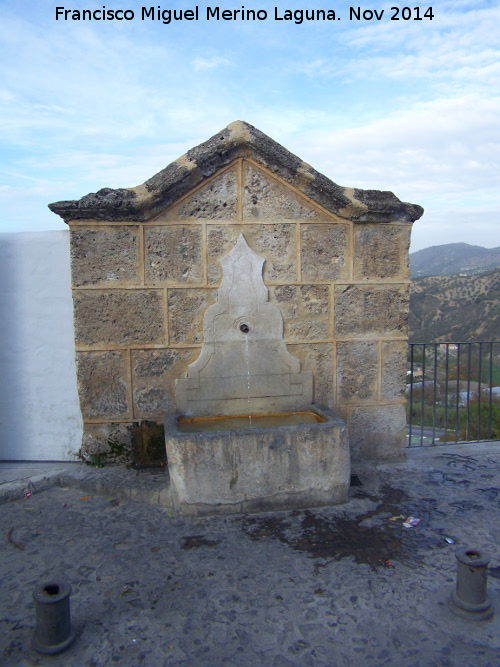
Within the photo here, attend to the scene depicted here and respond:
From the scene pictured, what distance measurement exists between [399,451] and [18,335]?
12.9ft

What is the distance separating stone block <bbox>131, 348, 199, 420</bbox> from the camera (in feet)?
15.2

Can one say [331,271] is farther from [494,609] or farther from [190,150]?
[494,609]

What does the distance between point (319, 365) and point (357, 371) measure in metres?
0.39

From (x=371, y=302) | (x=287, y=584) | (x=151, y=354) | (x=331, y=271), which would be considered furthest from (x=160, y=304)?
(x=287, y=584)

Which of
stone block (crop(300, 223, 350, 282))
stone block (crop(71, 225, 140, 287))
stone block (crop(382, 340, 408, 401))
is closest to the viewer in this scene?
stone block (crop(71, 225, 140, 287))

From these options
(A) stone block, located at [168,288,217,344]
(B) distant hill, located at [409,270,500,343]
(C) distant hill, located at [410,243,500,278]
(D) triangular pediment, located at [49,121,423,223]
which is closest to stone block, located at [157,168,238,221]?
(D) triangular pediment, located at [49,121,423,223]

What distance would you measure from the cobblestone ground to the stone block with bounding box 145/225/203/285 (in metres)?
2.01

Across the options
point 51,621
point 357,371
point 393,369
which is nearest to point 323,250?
point 357,371

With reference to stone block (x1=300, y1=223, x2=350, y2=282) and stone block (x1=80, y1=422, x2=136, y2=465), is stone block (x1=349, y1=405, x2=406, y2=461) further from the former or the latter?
stone block (x1=80, y1=422, x2=136, y2=465)

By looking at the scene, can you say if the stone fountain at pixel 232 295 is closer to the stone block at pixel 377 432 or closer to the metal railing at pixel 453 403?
the stone block at pixel 377 432

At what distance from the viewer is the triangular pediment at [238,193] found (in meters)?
4.39

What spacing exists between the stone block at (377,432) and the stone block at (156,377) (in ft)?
5.83

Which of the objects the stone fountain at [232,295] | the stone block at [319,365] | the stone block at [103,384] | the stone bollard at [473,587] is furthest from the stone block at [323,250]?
the stone bollard at [473,587]

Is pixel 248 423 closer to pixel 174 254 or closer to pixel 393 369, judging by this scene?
pixel 393 369
